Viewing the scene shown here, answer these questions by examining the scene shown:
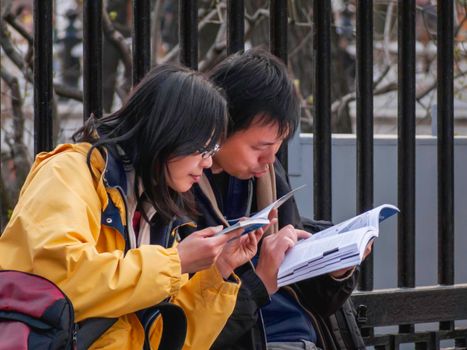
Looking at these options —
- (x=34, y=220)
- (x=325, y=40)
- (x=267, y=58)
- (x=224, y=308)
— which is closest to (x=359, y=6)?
(x=325, y=40)

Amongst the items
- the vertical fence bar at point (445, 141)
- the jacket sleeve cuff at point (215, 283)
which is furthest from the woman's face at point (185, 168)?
the vertical fence bar at point (445, 141)

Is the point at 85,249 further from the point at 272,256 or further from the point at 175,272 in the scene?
the point at 272,256

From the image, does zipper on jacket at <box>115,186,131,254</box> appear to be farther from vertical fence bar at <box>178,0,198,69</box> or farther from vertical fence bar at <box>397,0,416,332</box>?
vertical fence bar at <box>397,0,416,332</box>

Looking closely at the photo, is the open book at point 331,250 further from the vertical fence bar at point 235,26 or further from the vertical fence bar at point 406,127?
the vertical fence bar at point 406,127

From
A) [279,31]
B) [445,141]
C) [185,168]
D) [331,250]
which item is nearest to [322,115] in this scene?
[279,31]

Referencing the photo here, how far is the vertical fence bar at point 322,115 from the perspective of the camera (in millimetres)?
4211

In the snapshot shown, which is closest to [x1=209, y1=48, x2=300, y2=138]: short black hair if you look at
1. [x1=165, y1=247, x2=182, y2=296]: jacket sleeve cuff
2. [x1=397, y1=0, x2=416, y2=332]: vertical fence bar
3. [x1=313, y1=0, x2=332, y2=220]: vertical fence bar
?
[x1=165, y1=247, x2=182, y2=296]: jacket sleeve cuff

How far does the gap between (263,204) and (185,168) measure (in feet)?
1.86

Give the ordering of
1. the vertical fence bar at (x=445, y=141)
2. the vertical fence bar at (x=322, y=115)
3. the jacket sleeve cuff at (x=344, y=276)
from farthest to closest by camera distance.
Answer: the vertical fence bar at (x=445, y=141) → the vertical fence bar at (x=322, y=115) → the jacket sleeve cuff at (x=344, y=276)

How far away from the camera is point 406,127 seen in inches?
174

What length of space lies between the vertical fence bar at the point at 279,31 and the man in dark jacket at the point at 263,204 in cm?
49

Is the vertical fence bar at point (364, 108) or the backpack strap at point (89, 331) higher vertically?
the vertical fence bar at point (364, 108)

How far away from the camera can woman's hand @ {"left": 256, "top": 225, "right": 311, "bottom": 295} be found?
3293mm

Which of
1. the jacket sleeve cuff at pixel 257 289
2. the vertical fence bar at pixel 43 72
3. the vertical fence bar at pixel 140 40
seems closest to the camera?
the jacket sleeve cuff at pixel 257 289
